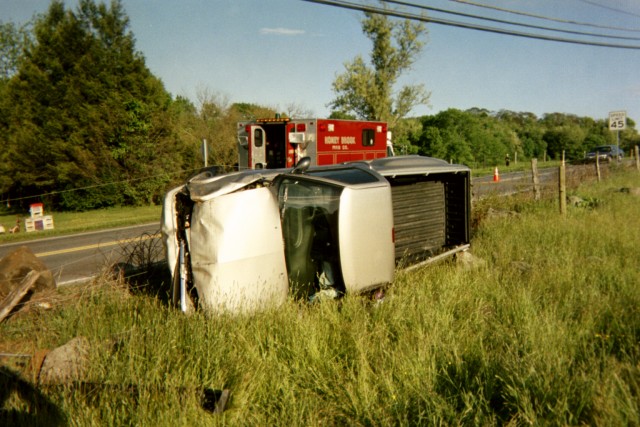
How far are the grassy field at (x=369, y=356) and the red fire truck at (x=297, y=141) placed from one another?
31.7 feet

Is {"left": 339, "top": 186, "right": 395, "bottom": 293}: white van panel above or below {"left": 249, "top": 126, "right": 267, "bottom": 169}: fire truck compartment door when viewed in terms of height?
below

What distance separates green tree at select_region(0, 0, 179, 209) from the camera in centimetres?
2195

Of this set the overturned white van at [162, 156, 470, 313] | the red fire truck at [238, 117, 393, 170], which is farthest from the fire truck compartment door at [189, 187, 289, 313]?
the red fire truck at [238, 117, 393, 170]

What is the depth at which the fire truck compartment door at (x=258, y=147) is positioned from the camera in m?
16.2

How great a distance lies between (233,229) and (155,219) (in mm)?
13002

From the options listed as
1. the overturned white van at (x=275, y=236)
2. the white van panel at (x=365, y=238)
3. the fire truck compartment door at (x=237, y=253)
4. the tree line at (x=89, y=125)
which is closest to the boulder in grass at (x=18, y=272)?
Result: the overturned white van at (x=275, y=236)

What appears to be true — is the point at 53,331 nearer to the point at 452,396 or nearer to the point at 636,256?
the point at 452,396

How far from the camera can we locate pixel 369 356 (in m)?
4.23

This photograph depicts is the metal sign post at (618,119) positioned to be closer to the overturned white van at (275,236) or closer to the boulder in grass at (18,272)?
the overturned white van at (275,236)

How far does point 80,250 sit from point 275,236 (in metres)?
8.36

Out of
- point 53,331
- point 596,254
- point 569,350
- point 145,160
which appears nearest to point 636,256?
point 596,254

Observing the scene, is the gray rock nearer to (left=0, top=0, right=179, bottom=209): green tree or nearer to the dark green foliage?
(left=0, top=0, right=179, bottom=209): green tree

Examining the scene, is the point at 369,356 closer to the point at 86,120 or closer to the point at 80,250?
the point at 80,250

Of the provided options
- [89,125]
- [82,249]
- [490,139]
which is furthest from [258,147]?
[490,139]
